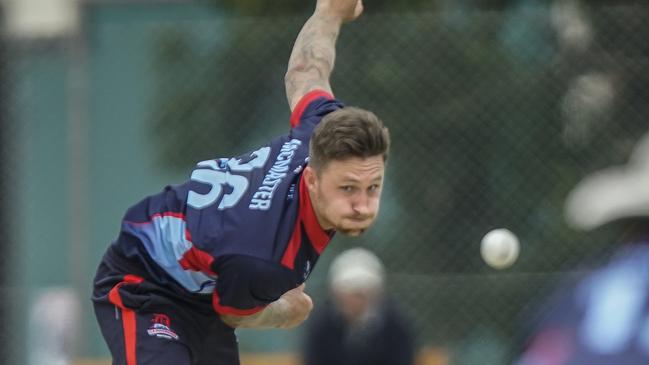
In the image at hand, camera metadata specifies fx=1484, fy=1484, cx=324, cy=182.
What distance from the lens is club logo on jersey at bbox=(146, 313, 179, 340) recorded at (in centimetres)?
547

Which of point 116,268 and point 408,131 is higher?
point 408,131

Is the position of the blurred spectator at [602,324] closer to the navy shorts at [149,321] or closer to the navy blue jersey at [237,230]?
the navy blue jersey at [237,230]

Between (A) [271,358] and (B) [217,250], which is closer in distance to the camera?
(B) [217,250]

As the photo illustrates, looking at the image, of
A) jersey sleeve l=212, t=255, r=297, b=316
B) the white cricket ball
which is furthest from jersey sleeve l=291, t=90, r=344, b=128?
the white cricket ball

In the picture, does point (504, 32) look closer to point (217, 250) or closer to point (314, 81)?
point (314, 81)

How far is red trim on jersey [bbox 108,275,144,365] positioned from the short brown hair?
3.12 feet

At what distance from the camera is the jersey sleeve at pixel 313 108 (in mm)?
5570

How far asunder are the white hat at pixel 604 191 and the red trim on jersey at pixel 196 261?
4.75 metres

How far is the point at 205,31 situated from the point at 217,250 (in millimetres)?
5089

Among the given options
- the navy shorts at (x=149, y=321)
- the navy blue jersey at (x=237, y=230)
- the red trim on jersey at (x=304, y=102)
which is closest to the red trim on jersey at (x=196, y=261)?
the navy blue jersey at (x=237, y=230)

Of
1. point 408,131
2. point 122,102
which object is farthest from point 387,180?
point 122,102

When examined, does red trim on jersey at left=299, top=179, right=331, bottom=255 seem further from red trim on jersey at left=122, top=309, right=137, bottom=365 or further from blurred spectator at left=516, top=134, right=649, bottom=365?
blurred spectator at left=516, top=134, right=649, bottom=365

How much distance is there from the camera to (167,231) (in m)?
5.45

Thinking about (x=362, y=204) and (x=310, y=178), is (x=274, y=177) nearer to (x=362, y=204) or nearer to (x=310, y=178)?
(x=310, y=178)
